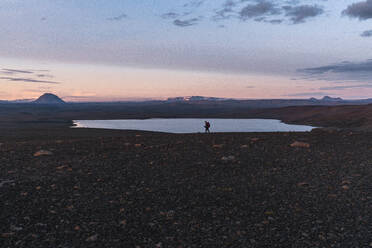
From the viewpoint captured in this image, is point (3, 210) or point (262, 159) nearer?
point (3, 210)

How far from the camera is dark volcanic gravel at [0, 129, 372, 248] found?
18.7 feet

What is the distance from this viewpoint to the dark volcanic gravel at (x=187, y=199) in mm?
5707

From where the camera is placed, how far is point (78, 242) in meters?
5.47

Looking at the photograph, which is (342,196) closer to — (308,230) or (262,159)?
(308,230)

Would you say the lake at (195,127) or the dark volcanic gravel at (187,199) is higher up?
the dark volcanic gravel at (187,199)

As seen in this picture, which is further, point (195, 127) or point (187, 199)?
point (195, 127)

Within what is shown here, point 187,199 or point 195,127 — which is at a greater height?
point 187,199

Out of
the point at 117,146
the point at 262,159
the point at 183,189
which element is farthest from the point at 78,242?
the point at 117,146

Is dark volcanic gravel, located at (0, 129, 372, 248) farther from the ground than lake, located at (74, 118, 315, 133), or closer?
farther from the ground

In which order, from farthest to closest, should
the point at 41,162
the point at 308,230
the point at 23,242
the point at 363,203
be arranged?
the point at 41,162, the point at 363,203, the point at 308,230, the point at 23,242

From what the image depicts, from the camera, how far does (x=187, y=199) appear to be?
7629 millimetres

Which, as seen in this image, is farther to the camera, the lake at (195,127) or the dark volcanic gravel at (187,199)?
the lake at (195,127)

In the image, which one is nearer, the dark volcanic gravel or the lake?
the dark volcanic gravel

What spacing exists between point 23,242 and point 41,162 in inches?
255
